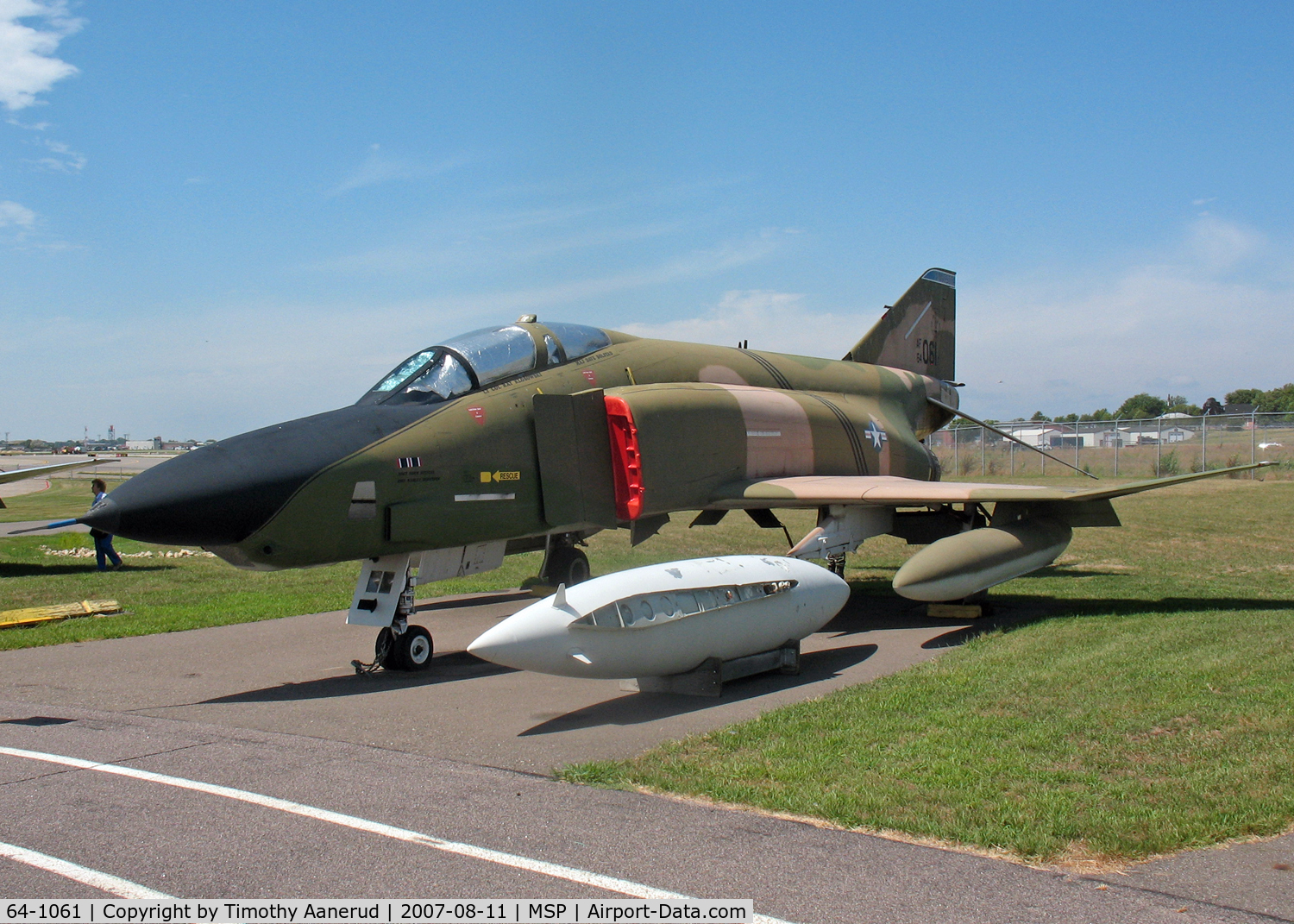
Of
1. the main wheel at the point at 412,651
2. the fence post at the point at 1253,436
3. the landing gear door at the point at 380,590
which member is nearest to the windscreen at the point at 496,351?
the landing gear door at the point at 380,590

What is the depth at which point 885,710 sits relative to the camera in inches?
282

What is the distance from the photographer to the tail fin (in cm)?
1791

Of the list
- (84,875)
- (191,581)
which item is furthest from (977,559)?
(191,581)

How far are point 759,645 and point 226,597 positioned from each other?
10.2 meters

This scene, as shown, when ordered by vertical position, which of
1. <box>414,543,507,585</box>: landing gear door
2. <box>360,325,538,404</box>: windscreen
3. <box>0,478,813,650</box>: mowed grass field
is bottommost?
<box>0,478,813,650</box>: mowed grass field

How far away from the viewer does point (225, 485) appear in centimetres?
796

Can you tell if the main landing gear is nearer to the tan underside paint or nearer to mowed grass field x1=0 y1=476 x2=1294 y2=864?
the tan underside paint

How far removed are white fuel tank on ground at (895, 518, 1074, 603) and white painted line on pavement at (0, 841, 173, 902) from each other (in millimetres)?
8161

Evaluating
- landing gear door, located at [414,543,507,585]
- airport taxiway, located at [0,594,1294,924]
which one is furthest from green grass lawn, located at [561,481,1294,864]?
landing gear door, located at [414,543,507,585]

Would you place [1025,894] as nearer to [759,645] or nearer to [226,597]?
[759,645]

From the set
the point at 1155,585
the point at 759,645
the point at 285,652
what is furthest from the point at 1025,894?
the point at 1155,585

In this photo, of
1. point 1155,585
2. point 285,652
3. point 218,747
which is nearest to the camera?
point 218,747

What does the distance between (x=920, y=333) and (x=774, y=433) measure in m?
6.87
